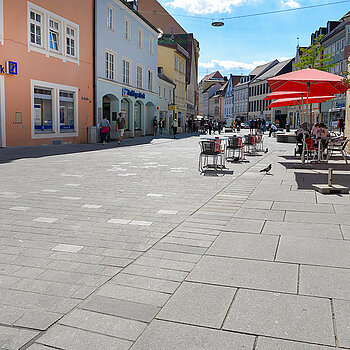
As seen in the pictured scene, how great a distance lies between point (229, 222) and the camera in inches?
221

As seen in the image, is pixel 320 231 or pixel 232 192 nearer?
pixel 320 231

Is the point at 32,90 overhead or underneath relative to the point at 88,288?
overhead

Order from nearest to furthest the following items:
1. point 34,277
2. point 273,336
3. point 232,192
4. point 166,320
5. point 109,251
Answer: point 273,336 → point 166,320 → point 34,277 → point 109,251 → point 232,192

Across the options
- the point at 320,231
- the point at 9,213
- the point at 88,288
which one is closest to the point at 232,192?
the point at 320,231

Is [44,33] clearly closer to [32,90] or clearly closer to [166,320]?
[32,90]

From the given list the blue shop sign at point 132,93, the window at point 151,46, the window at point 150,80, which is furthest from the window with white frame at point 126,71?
the window at point 151,46

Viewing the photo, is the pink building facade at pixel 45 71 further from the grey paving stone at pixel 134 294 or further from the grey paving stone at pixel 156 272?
the grey paving stone at pixel 134 294

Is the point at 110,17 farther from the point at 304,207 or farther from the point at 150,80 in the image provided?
the point at 304,207

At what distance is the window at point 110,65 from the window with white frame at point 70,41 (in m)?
4.21

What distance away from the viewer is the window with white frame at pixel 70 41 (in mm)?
23084

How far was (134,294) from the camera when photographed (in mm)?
3277

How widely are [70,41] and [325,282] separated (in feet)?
74.2

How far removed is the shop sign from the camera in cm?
1803

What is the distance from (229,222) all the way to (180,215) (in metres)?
0.78
